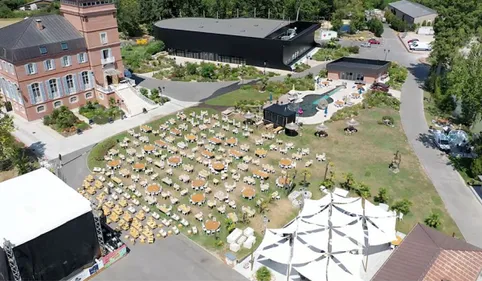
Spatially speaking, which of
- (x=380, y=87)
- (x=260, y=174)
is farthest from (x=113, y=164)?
(x=380, y=87)

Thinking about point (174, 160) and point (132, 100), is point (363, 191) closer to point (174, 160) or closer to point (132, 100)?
point (174, 160)

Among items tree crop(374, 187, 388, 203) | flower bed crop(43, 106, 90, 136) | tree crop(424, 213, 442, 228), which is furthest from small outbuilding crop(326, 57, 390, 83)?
flower bed crop(43, 106, 90, 136)

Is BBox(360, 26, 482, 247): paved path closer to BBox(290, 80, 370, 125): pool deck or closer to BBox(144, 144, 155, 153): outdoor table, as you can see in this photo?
BBox(290, 80, 370, 125): pool deck

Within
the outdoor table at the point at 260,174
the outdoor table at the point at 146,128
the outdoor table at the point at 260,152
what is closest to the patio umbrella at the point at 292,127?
the outdoor table at the point at 260,152

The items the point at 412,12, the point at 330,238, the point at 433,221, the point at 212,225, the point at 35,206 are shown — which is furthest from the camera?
the point at 412,12

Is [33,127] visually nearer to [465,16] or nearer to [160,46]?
[160,46]

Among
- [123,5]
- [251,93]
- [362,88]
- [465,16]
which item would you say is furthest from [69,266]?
[123,5]
